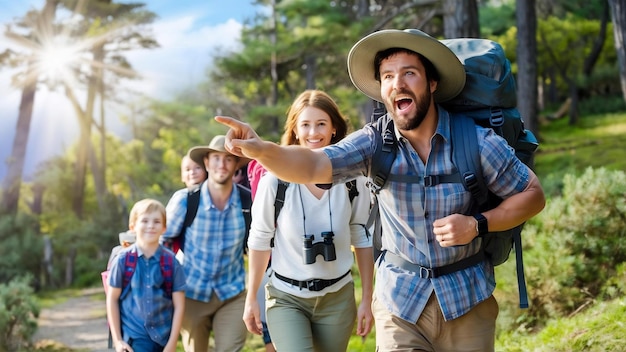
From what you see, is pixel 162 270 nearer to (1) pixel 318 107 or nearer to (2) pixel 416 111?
(1) pixel 318 107

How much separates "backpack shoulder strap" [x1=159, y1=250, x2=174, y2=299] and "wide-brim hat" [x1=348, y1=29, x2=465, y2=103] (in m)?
1.77

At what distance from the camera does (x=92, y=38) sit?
22.0 m

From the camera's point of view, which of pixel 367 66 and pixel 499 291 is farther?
pixel 499 291

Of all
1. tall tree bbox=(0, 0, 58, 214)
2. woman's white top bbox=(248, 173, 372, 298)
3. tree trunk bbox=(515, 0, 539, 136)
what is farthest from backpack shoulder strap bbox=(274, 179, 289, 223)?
tall tree bbox=(0, 0, 58, 214)

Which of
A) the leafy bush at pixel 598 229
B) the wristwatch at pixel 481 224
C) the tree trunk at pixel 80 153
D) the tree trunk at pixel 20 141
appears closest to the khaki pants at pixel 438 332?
the wristwatch at pixel 481 224

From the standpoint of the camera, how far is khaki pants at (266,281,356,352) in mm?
2971

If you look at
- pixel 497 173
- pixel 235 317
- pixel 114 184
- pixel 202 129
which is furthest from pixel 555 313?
pixel 114 184

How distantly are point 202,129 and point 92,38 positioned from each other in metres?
5.58

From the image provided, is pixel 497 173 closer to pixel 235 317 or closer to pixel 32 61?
pixel 235 317

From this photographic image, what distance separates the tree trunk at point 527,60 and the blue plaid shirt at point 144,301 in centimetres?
1000

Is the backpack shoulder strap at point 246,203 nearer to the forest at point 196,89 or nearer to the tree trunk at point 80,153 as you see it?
the forest at point 196,89

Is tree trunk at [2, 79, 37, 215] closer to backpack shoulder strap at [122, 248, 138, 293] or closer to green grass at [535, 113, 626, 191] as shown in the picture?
green grass at [535, 113, 626, 191]

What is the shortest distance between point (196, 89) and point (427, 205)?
21.8 meters

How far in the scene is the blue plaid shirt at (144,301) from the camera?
3.61 m
